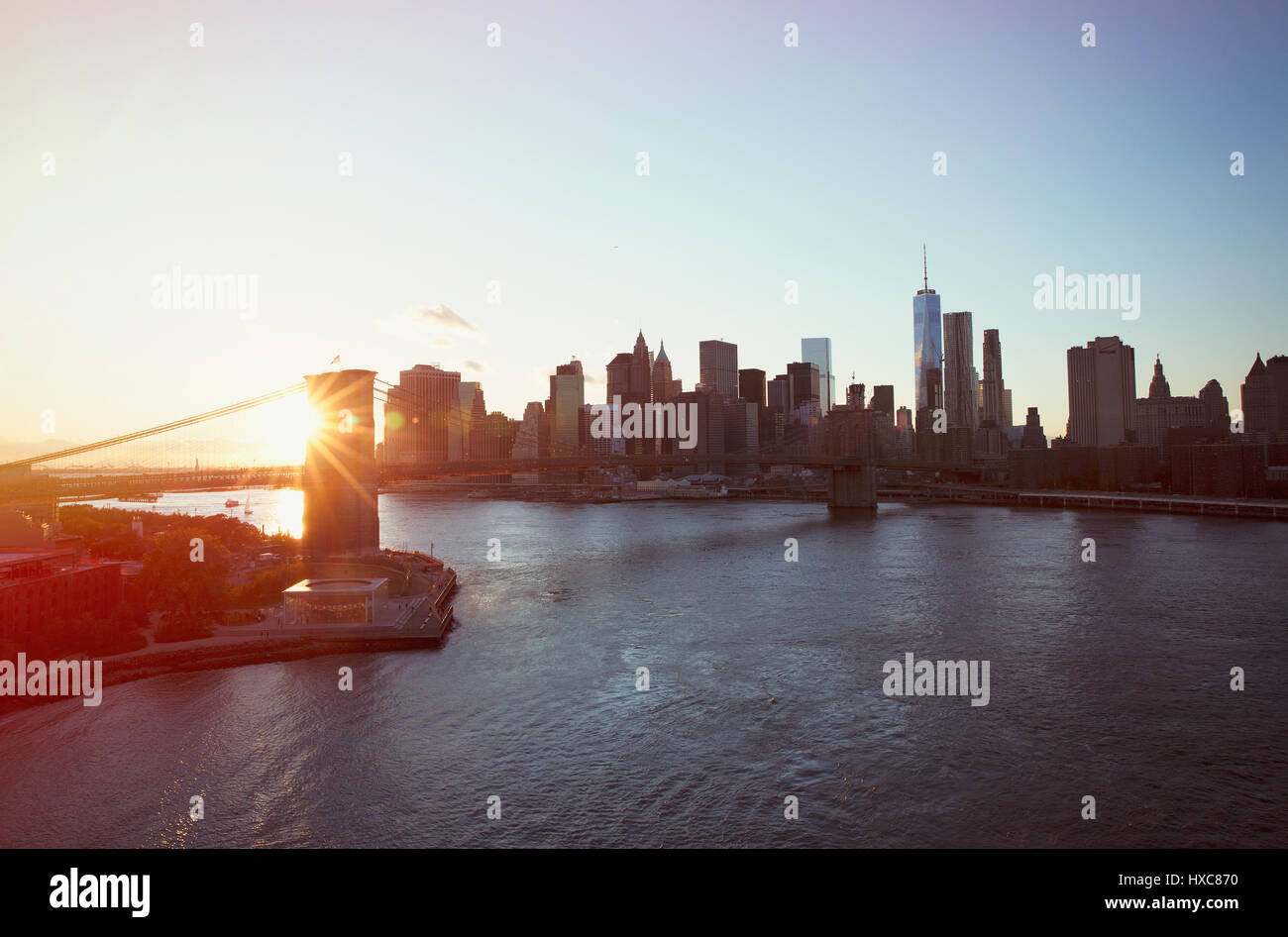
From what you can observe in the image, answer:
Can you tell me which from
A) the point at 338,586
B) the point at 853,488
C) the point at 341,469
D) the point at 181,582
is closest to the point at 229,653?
the point at 338,586

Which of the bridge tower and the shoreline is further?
the bridge tower

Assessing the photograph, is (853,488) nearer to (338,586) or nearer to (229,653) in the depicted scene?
(338,586)

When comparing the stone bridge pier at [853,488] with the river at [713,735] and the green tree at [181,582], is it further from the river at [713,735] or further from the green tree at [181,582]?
the green tree at [181,582]

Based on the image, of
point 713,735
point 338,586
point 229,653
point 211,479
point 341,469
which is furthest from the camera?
point 211,479

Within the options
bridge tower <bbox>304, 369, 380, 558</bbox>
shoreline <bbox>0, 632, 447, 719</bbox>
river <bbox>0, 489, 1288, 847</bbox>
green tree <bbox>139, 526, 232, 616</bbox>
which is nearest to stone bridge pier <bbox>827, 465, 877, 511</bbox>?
river <bbox>0, 489, 1288, 847</bbox>

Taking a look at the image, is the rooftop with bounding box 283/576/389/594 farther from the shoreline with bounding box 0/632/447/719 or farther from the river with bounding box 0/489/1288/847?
the river with bounding box 0/489/1288/847

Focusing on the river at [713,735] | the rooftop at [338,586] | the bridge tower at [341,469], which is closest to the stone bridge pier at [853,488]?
the river at [713,735]
